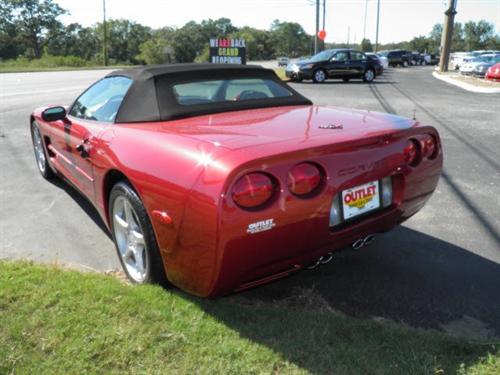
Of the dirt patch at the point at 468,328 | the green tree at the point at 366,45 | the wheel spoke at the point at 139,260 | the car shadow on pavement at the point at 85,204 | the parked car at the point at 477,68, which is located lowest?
the dirt patch at the point at 468,328

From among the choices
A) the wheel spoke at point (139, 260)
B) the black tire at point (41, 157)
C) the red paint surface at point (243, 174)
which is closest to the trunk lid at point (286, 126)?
the red paint surface at point (243, 174)

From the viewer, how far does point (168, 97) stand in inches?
123

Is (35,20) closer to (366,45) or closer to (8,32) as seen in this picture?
(8,32)

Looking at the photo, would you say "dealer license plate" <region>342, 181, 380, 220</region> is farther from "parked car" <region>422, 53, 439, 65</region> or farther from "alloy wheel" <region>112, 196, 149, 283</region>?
"parked car" <region>422, 53, 439, 65</region>

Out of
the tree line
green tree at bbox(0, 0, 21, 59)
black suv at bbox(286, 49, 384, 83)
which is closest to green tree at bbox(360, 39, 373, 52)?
the tree line

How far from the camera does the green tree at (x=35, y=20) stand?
75.2 m

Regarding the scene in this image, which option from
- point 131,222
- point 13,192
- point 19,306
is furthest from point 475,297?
point 13,192

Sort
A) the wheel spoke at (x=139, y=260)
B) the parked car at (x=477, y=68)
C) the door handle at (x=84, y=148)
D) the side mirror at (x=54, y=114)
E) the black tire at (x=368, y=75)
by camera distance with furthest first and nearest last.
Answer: the parked car at (x=477, y=68), the black tire at (x=368, y=75), the side mirror at (x=54, y=114), the door handle at (x=84, y=148), the wheel spoke at (x=139, y=260)

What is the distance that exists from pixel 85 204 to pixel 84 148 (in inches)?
55.4

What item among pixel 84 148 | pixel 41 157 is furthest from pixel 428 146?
pixel 41 157

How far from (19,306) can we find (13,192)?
2613mm

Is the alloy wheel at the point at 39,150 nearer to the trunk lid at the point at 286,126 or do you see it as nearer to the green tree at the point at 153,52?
the trunk lid at the point at 286,126

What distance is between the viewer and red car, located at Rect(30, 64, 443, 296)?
209cm

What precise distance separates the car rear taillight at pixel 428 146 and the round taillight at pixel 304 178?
951 millimetres
